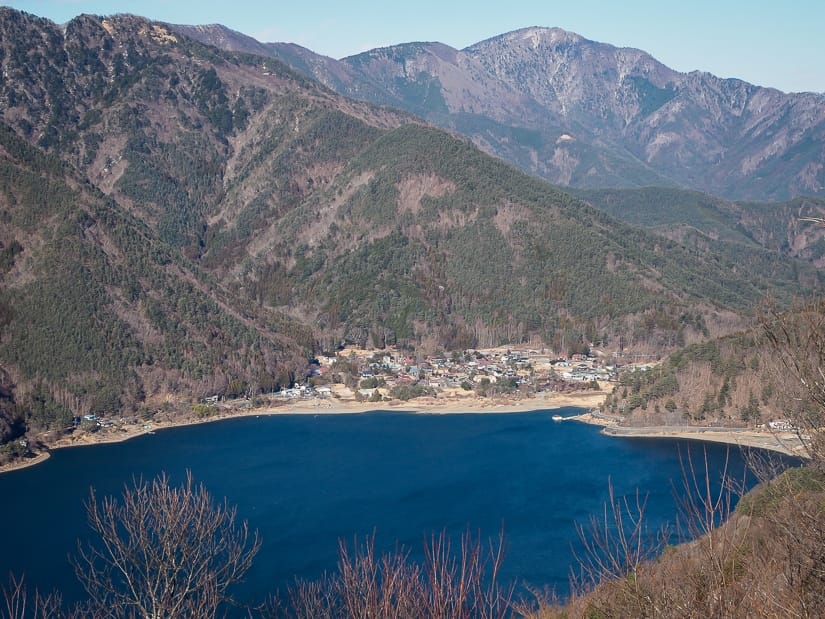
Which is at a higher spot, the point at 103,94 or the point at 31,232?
the point at 103,94

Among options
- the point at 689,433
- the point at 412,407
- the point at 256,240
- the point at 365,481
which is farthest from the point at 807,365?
the point at 256,240

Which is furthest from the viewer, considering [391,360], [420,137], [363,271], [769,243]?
[769,243]

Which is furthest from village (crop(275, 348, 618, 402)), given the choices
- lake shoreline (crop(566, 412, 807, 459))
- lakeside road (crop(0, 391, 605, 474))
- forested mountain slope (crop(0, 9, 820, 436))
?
lake shoreline (crop(566, 412, 807, 459))

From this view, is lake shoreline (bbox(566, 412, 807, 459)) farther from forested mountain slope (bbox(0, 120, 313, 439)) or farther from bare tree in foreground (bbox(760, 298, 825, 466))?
bare tree in foreground (bbox(760, 298, 825, 466))

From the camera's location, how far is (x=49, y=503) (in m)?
46.8

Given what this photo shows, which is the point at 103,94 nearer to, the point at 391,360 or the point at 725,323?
the point at 391,360

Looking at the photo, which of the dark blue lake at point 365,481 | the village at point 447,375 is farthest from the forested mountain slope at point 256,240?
the dark blue lake at point 365,481

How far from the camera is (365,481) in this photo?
51594 millimetres

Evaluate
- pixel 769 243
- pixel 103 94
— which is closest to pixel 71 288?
pixel 103 94

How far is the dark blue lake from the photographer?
39.2 metres

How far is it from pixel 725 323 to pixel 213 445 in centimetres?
5430

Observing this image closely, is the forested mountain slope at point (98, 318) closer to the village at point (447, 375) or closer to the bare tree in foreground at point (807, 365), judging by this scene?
the village at point (447, 375)

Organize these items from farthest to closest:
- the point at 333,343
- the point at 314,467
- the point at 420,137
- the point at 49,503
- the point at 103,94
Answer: the point at 103,94, the point at 420,137, the point at 333,343, the point at 314,467, the point at 49,503

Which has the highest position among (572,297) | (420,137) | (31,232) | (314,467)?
(420,137)
